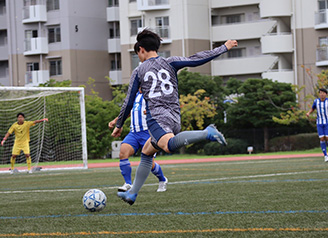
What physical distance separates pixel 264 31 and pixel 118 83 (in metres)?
12.9

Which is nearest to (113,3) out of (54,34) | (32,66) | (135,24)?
(135,24)

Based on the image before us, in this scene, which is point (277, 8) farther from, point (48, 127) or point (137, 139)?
point (137, 139)

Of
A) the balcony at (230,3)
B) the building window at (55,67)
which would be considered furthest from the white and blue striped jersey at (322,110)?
the building window at (55,67)

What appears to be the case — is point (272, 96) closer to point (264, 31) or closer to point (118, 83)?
point (264, 31)

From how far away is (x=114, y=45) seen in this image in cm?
5597

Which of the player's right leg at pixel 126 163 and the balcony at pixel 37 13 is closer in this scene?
the player's right leg at pixel 126 163

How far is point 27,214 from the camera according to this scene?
8.42 metres

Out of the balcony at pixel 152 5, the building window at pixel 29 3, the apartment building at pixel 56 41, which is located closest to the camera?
the balcony at pixel 152 5

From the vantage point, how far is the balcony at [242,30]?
164ft

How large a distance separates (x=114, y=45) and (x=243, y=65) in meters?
11.1

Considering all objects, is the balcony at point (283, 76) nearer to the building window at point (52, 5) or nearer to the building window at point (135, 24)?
the building window at point (135, 24)

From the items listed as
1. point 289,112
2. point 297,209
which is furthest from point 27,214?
point 289,112

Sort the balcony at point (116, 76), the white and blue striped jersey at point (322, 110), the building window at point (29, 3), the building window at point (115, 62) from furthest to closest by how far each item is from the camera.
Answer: the building window at point (115, 62), the balcony at point (116, 76), the building window at point (29, 3), the white and blue striped jersey at point (322, 110)

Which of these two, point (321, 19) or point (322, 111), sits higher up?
point (321, 19)
